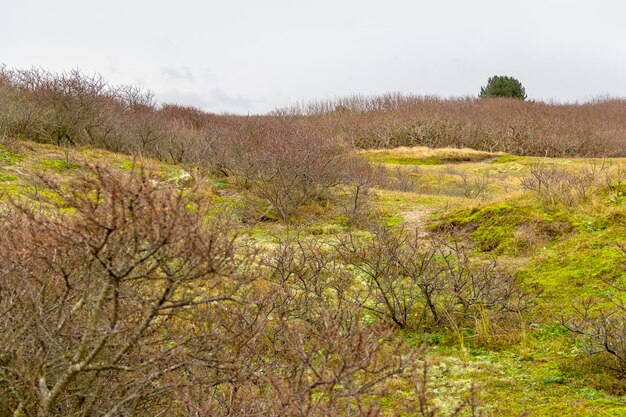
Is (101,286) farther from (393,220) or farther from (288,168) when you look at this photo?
(288,168)

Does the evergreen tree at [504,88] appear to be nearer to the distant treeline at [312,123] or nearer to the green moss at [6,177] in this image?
the distant treeline at [312,123]

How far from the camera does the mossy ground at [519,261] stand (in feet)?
13.6

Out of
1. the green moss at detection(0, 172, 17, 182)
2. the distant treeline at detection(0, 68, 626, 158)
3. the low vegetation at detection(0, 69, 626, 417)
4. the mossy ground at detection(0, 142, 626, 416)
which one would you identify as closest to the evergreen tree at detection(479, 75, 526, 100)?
the distant treeline at detection(0, 68, 626, 158)

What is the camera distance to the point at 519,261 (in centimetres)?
774

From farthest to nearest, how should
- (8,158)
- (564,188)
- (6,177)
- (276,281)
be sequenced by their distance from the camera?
(8,158)
(6,177)
(564,188)
(276,281)

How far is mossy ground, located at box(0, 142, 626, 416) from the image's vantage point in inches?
164

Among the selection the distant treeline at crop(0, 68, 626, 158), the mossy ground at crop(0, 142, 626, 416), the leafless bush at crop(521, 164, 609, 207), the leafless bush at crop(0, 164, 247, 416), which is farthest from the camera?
the distant treeline at crop(0, 68, 626, 158)

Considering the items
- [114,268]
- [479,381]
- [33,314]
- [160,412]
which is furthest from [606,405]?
[33,314]

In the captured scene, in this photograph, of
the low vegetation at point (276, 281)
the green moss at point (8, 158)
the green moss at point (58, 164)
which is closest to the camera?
the low vegetation at point (276, 281)

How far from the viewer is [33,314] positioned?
2732 millimetres

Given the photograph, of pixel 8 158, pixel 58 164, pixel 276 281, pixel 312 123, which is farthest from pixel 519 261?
pixel 312 123

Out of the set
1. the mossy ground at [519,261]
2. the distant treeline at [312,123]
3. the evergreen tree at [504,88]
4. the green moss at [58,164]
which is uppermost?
the evergreen tree at [504,88]

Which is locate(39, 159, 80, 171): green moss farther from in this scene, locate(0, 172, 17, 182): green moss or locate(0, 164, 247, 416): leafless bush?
locate(0, 164, 247, 416): leafless bush

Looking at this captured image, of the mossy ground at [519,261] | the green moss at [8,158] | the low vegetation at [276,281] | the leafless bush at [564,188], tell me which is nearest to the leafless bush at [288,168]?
the low vegetation at [276,281]
